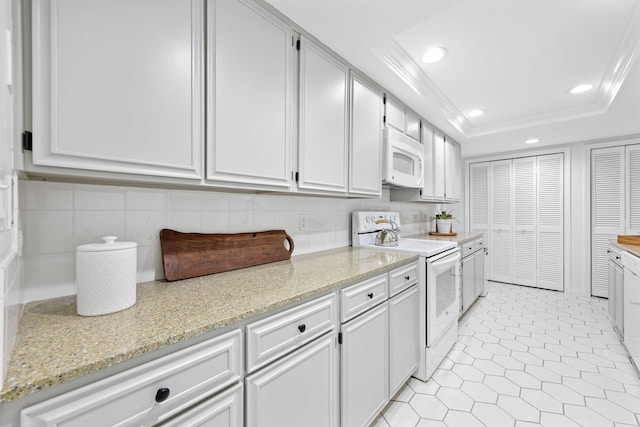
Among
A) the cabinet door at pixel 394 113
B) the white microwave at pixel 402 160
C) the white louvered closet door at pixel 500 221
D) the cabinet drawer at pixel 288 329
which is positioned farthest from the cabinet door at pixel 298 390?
the white louvered closet door at pixel 500 221

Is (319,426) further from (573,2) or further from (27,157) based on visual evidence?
(573,2)

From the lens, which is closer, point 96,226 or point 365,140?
point 96,226

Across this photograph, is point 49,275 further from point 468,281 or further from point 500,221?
point 500,221

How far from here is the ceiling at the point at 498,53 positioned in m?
1.43

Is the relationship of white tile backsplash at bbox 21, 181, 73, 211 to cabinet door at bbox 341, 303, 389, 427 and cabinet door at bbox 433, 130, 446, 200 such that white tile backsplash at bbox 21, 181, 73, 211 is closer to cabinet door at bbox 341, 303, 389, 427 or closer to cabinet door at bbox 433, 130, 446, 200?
cabinet door at bbox 341, 303, 389, 427

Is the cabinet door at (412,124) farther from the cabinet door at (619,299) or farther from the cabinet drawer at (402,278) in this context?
the cabinet door at (619,299)

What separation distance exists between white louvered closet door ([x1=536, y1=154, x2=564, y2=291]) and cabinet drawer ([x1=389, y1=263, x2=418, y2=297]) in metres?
3.42

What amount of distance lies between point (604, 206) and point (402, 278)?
3768 millimetres

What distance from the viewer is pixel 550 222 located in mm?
4016

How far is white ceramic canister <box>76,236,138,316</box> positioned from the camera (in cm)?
80

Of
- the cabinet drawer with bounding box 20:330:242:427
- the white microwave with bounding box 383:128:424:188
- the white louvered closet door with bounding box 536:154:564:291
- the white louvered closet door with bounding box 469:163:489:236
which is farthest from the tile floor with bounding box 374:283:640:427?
the white louvered closet door with bounding box 469:163:489:236

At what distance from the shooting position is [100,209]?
1065mm

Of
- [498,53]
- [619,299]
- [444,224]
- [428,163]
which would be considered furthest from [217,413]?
[619,299]

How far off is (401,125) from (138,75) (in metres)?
2.03
